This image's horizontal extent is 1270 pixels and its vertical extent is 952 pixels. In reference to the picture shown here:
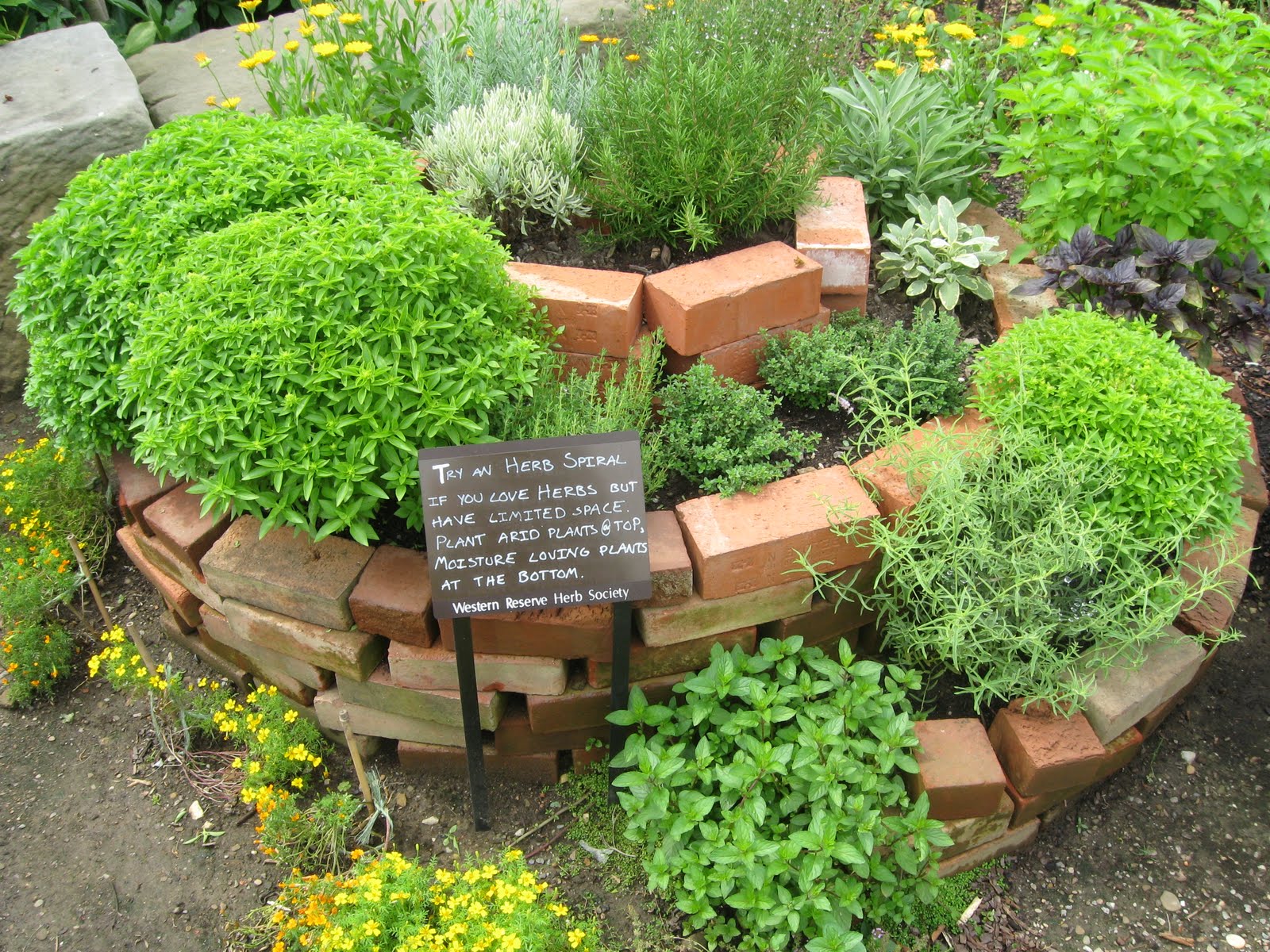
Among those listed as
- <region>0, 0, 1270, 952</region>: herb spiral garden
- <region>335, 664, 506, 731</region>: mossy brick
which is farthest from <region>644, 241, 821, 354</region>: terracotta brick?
<region>335, 664, 506, 731</region>: mossy brick

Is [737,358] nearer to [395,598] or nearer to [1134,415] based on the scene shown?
[1134,415]

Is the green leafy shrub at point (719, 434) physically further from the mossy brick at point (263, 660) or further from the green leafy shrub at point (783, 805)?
the mossy brick at point (263, 660)

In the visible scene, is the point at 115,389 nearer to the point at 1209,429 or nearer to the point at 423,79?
the point at 423,79

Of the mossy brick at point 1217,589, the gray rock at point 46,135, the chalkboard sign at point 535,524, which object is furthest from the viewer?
the gray rock at point 46,135

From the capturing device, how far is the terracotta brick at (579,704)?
2855mm

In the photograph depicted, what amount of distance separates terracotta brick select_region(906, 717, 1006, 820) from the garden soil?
34 centimetres

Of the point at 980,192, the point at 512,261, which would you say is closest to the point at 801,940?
the point at 512,261

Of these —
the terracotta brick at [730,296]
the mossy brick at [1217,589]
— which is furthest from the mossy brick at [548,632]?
the mossy brick at [1217,589]

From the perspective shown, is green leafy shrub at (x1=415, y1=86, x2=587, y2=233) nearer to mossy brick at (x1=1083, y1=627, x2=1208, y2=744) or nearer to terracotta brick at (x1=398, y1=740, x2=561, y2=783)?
terracotta brick at (x1=398, y1=740, x2=561, y2=783)

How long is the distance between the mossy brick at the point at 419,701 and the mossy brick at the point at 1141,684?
1675 millimetres

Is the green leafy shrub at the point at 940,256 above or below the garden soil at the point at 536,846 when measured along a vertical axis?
above

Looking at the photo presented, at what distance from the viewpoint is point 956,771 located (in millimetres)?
2621

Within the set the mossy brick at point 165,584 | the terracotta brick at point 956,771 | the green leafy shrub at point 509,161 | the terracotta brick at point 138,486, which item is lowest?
the mossy brick at point 165,584

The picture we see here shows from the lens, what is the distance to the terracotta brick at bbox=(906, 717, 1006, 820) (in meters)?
2.60
